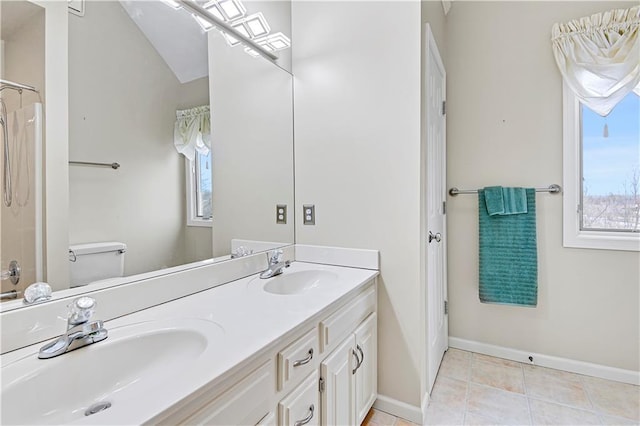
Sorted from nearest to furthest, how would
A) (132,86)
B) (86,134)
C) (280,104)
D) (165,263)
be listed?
(86,134) → (132,86) → (165,263) → (280,104)

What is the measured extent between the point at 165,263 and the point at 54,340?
44cm

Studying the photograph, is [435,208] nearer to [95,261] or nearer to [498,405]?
[498,405]

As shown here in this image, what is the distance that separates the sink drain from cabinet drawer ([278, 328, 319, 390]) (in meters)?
0.44

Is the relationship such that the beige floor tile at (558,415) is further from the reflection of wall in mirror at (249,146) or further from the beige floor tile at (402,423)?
the reflection of wall in mirror at (249,146)

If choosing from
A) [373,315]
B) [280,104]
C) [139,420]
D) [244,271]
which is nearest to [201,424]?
[139,420]

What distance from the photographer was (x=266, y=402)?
90 cm

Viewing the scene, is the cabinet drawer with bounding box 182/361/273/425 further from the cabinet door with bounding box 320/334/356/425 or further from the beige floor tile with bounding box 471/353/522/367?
the beige floor tile with bounding box 471/353/522/367

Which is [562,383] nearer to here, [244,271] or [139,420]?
[244,271]

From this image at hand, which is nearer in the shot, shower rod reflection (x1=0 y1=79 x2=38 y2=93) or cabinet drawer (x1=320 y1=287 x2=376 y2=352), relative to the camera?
shower rod reflection (x1=0 y1=79 x2=38 y2=93)

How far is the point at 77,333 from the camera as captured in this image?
84 centimetres

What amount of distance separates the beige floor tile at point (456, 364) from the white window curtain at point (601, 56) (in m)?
1.83

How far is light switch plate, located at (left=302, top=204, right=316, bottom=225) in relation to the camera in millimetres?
1943

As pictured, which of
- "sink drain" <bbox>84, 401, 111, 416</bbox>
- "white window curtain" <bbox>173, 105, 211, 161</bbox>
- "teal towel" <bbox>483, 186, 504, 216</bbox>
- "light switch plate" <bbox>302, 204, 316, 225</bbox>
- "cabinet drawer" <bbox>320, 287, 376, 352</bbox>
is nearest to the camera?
"sink drain" <bbox>84, 401, 111, 416</bbox>

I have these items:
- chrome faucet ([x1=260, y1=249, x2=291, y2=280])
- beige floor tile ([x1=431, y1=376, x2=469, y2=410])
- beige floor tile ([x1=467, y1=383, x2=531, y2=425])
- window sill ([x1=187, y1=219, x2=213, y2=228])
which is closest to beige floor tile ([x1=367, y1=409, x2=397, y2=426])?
beige floor tile ([x1=431, y1=376, x2=469, y2=410])
